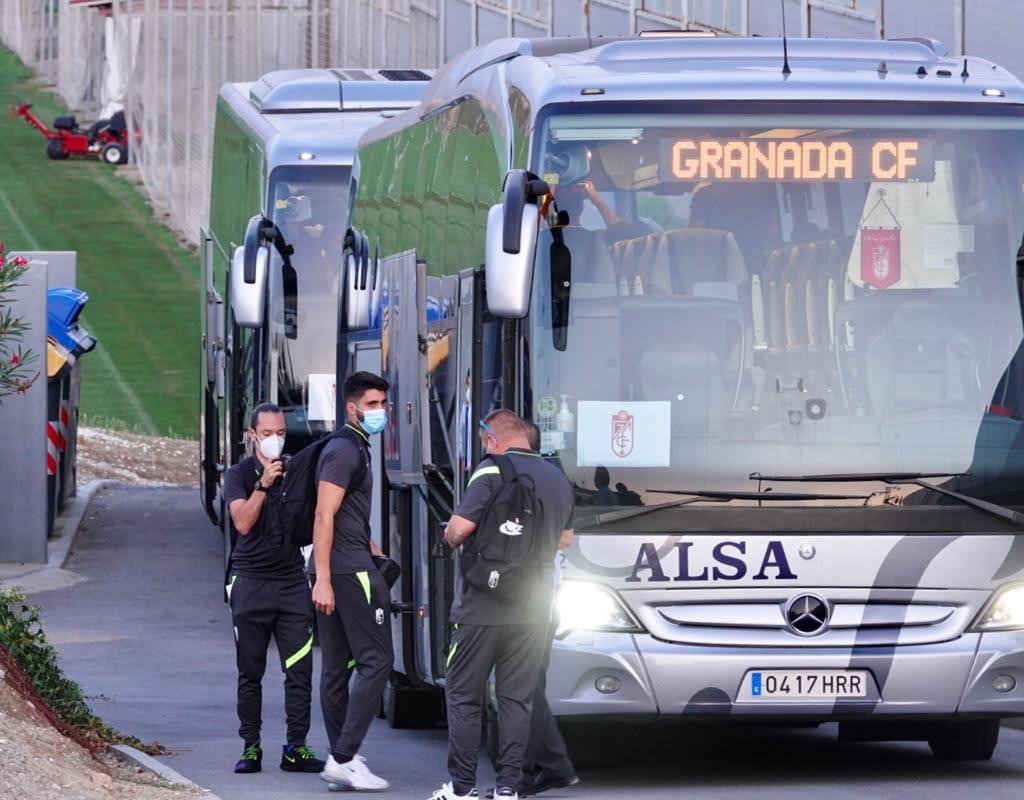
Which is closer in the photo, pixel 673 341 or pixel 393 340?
pixel 673 341

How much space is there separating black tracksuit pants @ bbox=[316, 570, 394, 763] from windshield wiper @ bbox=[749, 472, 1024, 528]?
1.71m

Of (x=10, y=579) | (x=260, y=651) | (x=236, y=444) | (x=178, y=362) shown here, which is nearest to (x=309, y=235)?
(x=236, y=444)

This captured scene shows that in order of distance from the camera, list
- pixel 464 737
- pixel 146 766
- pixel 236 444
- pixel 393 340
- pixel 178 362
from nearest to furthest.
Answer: pixel 464 737
pixel 146 766
pixel 393 340
pixel 236 444
pixel 178 362

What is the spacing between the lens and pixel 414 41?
4806 centimetres

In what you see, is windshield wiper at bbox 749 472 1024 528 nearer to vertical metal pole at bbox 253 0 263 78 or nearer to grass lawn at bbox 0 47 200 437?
grass lawn at bbox 0 47 200 437

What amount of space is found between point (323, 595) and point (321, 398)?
974cm

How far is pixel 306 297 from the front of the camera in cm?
2038

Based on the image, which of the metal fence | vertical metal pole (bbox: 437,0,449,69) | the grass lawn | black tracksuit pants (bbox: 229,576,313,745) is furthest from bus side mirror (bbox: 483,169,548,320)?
vertical metal pole (bbox: 437,0,449,69)

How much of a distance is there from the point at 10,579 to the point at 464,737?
47.4 feet

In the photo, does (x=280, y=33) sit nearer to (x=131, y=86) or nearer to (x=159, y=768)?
(x=131, y=86)

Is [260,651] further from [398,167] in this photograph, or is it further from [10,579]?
[10,579]

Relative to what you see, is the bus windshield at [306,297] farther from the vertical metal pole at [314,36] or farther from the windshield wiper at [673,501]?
the vertical metal pole at [314,36]

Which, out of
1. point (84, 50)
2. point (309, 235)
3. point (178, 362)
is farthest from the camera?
point (84, 50)

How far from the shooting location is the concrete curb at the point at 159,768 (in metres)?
10.5
